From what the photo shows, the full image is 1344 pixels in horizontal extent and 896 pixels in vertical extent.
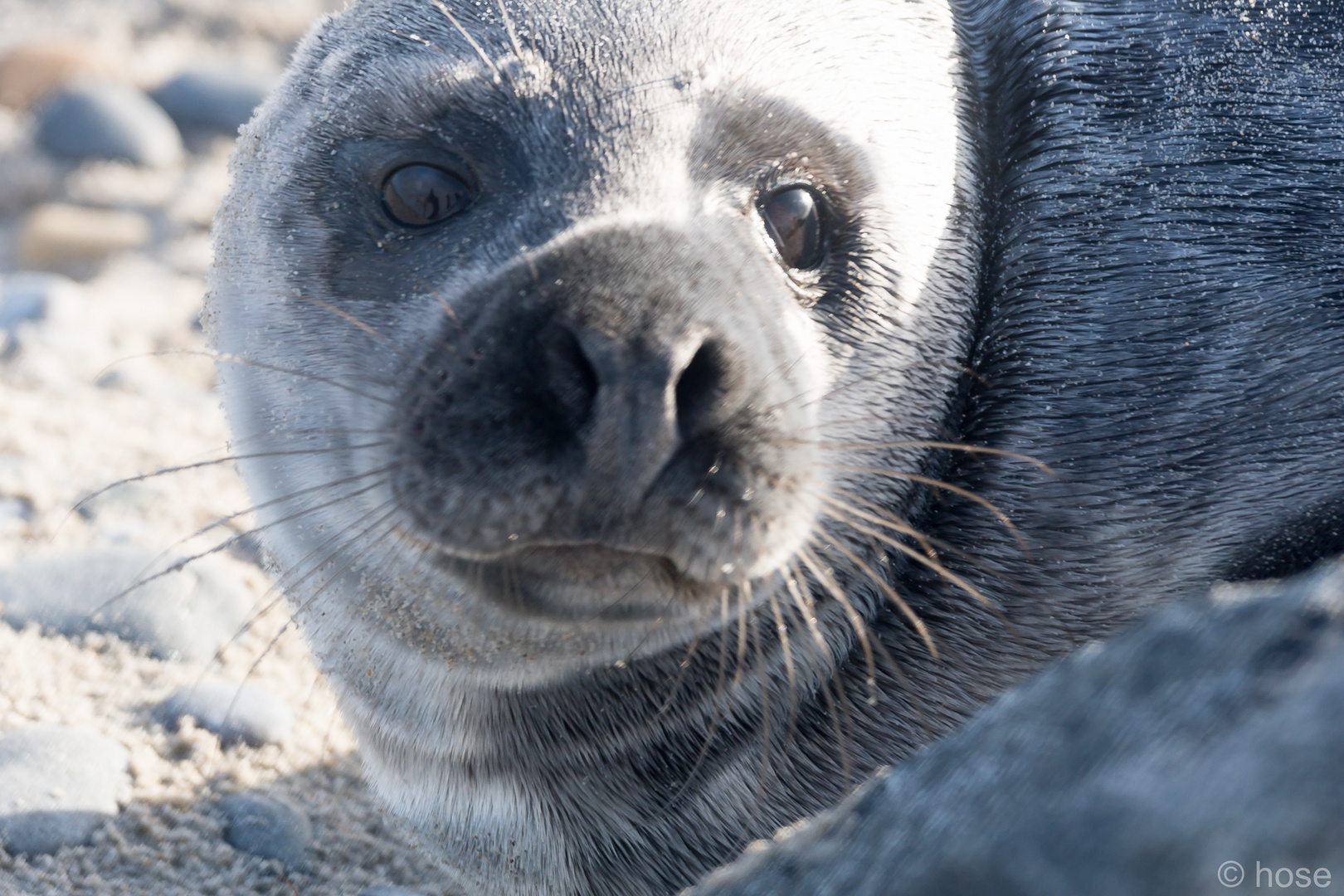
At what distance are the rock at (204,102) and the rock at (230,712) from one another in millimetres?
5124

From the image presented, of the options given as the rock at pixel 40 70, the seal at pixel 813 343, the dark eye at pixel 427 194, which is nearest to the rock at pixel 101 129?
the rock at pixel 40 70

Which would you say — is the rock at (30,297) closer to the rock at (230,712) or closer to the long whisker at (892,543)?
the rock at (230,712)

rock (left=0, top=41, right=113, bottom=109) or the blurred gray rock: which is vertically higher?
rock (left=0, top=41, right=113, bottom=109)

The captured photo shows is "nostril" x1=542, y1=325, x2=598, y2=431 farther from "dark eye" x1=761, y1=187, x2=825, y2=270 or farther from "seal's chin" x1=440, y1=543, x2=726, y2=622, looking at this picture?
"dark eye" x1=761, y1=187, x2=825, y2=270

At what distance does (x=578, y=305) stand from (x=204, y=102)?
6550 mm

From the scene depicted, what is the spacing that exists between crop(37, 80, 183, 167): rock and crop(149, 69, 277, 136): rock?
31 cm

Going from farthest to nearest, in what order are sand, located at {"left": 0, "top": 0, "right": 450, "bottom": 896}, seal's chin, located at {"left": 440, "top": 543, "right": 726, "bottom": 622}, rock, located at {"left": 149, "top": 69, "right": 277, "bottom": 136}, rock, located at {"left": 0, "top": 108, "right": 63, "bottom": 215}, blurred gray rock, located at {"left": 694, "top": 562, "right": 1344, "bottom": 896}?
rock, located at {"left": 149, "top": 69, "right": 277, "bottom": 136}
rock, located at {"left": 0, "top": 108, "right": 63, "bottom": 215}
sand, located at {"left": 0, "top": 0, "right": 450, "bottom": 896}
seal's chin, located at {"left": 440, "top": 543, "right": 726, "bottom": 622}
blurred gray rock, located at {"left": 694, "top": 562, "right": 1344, "bottom": 896}

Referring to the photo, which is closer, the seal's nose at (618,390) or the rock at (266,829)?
the seal's nose at (618,390)

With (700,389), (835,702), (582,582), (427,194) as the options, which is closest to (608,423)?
(700,389)

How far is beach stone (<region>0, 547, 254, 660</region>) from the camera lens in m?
3.10

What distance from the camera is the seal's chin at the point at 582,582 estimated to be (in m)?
1.70

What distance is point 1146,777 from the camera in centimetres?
104

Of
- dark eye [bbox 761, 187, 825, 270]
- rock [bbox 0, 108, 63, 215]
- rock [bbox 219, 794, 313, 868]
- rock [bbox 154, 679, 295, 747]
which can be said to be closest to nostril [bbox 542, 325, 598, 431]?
dark eye [bbox 761, 187, 825, 270]

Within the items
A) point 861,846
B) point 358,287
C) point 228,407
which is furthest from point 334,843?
point 861,846
